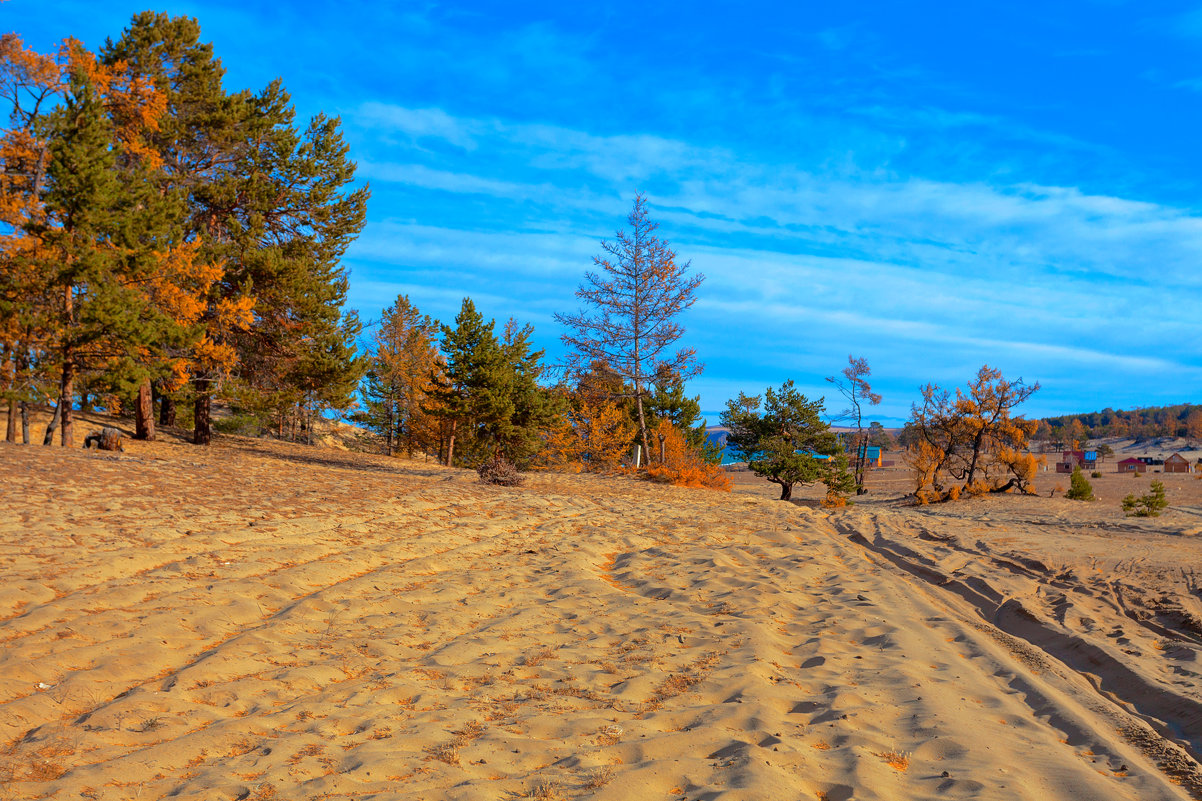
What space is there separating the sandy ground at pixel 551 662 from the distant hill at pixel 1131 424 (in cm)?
9941

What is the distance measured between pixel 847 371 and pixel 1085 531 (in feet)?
81.7

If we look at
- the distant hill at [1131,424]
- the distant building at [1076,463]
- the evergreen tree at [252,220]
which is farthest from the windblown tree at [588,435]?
the distant hill at [1131,424]

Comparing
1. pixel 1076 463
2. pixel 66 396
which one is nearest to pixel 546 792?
pixel 66 396

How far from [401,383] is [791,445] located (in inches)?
869

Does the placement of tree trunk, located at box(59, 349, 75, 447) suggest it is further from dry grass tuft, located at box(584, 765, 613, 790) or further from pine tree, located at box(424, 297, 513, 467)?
dry grass tuft, located at box(584, 765, 613, 790)

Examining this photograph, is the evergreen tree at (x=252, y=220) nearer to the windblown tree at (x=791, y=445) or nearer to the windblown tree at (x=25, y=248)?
the windblown tree at (x=25, y=248)

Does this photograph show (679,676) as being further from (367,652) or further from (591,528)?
(591,528)

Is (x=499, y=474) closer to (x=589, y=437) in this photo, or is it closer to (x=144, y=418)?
(x=144, y=418)

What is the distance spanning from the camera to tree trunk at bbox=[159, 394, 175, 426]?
2981cm

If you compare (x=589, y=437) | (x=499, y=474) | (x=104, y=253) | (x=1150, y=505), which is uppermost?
(x=104, y=253)

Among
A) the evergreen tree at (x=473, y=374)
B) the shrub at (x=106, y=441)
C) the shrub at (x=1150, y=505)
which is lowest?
the shrub at (x=1150, y=505)

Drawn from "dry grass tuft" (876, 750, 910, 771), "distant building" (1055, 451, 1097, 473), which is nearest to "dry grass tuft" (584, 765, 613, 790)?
"dry grass tuft" (876, 750, 910, 771)

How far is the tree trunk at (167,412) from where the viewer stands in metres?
29.8

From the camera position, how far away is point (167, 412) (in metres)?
30.3
